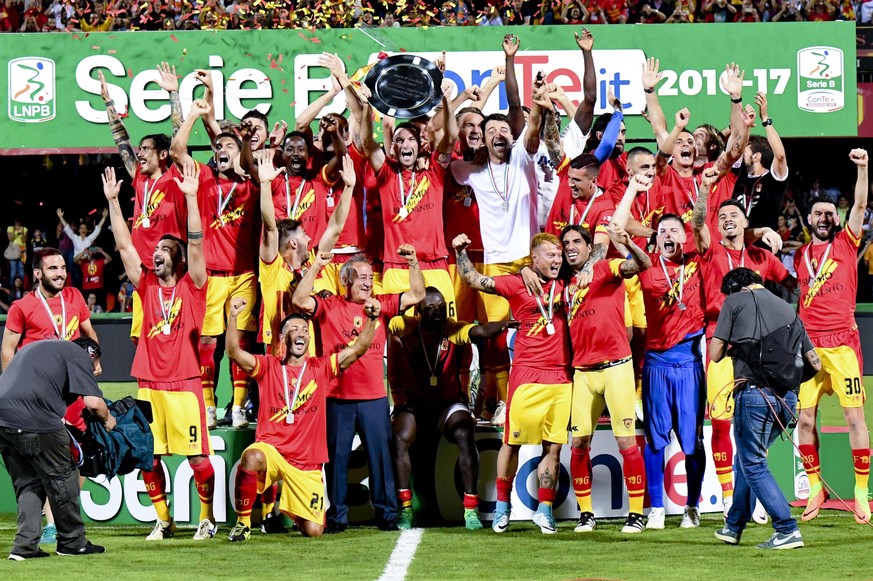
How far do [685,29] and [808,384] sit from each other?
5.63 metres

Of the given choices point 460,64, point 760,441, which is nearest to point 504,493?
point 760,441

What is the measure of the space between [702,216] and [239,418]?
11.2 feet

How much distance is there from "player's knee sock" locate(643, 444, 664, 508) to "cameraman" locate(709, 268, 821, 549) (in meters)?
1.11

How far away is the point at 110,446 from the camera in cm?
819

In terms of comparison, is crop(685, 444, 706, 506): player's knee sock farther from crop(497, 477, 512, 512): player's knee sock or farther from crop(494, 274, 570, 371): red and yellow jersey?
crop(497, 477, 512, 512): player's knee sock

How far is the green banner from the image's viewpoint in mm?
13562

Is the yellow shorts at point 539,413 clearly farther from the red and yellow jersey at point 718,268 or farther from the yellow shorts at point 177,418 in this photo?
the yellow shorts at point 177,418

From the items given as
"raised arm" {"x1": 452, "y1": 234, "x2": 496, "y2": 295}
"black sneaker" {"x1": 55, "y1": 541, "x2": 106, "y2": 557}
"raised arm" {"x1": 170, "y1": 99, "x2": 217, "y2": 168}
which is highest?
"raised arm" {"x1": 170, "y1": 99, "x2": 217, "y2": 168}

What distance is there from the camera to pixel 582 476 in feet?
28.5

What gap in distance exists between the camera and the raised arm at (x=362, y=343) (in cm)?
852

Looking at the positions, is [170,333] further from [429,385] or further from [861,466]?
[861,466]

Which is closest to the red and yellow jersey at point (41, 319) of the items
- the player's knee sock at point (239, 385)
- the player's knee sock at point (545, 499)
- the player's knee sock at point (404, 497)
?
the player's knee sock at point (239, 385)

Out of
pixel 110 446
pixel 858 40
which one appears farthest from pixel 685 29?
pixel 110 446

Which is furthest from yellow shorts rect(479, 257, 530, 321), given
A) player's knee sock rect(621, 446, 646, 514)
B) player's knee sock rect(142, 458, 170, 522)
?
player's knee sock rect(142, 458, 170, 522)
